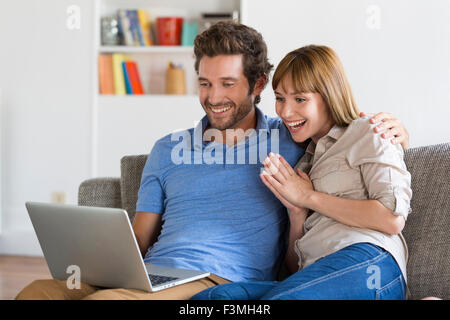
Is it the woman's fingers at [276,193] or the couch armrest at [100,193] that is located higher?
the woman's fingers at [276,193]

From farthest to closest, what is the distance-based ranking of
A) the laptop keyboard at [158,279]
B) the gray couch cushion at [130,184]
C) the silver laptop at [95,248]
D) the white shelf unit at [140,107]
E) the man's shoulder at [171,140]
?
A: the white shelf unit at [140,107] → the gray couch cushion at [130,184] → the man's shoulder at [171,140] → the laptop keyboard at [158,279] → the silver laptop at [95,248]

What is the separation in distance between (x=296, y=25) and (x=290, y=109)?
2135 mm

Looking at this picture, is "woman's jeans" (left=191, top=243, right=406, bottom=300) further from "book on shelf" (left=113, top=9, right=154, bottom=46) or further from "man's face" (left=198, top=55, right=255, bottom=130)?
"book on shelf" (left=113, top=9, right=154, bottom=46)

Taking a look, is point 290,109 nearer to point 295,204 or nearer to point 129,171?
point 295,204

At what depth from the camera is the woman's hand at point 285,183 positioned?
159 cm

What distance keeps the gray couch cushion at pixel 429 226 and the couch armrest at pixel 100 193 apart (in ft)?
3.15

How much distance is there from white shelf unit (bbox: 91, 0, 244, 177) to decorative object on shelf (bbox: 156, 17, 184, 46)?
0.07m

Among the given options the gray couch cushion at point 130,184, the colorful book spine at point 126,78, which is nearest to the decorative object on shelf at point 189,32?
the colorful book spine at point 126,78

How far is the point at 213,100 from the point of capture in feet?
6.12

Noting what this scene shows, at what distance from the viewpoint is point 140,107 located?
3.91 m

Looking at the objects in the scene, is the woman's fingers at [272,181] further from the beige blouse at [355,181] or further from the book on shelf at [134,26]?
the book on shelf at [134,26]

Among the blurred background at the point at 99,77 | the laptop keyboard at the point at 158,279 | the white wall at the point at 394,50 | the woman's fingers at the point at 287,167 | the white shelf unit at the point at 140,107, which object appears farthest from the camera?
the white shelf unit at the point at 140,107

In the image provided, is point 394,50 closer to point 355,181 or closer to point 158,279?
point 355,181
